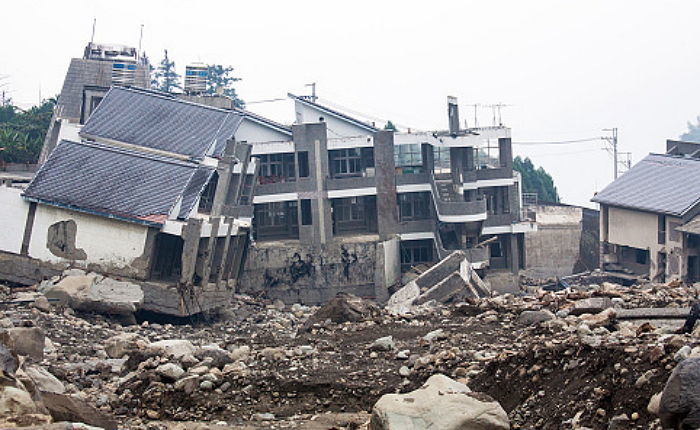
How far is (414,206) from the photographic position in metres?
41.8

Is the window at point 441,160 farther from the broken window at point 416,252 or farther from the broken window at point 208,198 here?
the broken window at point 208,198

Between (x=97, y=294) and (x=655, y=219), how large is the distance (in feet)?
69.7

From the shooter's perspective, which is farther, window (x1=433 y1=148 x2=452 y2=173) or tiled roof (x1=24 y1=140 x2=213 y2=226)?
window (x1=433 y1=148 x2=452 y2=173)

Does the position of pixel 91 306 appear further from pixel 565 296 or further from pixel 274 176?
pixel 274 176

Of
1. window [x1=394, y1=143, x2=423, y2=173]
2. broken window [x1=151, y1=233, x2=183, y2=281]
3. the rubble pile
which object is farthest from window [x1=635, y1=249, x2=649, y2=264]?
the rubble pile

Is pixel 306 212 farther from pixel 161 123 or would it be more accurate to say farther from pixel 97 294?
pixel 97 294

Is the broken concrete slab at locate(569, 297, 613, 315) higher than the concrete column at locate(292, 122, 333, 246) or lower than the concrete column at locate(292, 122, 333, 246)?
lower

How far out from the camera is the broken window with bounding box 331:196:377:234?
41.2 metres

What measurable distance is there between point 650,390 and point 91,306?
58.1 feet

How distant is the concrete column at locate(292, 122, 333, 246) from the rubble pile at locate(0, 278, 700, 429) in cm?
1737

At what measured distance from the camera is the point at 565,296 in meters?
20.5

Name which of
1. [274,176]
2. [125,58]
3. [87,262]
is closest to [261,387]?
[87,262]

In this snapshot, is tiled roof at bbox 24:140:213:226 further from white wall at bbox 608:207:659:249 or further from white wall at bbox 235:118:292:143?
white wall at bbox 608:207:659:249

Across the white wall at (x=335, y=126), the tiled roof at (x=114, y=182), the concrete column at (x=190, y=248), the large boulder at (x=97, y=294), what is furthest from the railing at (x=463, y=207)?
the large boulder at (x=97, y=294)
